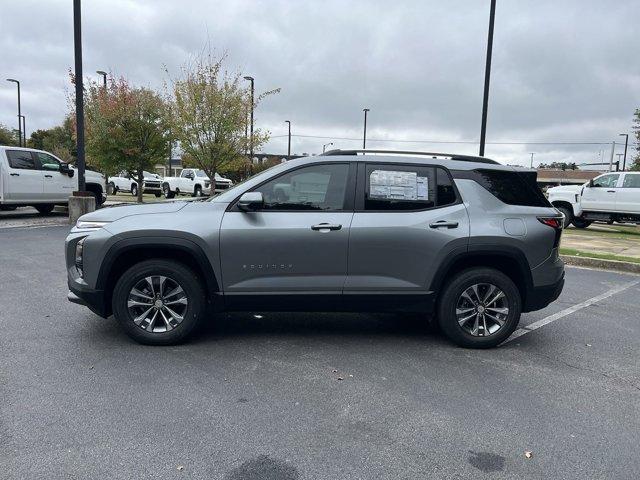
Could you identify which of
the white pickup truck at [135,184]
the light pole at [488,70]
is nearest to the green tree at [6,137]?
the white pickup truck at [135,184]

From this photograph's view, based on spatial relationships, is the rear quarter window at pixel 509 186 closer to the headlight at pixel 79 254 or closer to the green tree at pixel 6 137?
the headlight at pixel 79 254

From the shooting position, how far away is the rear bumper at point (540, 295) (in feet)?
15.6

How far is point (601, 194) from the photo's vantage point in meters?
16.4

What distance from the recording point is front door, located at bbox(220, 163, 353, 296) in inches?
174

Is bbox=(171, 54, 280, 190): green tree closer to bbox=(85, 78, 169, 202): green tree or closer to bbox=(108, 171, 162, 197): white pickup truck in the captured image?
bbox=(85, 78, 169, 202): green tree

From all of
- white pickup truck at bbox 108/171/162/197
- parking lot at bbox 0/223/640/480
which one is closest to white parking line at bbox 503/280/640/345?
parking lot at bbox 0/223/640/480

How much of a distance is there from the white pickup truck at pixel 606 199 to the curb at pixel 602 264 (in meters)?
6.10

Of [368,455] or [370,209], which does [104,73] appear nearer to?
[370,209]

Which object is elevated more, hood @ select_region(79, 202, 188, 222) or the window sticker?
the window sticker

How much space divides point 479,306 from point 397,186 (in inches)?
53.9

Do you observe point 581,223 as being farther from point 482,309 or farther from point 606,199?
point 482,309

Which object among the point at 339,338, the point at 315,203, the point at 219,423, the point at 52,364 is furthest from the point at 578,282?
the point at 52,364

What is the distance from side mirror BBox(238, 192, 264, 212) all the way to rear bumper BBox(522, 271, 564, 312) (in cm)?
267

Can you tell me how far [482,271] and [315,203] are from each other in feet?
5.53
